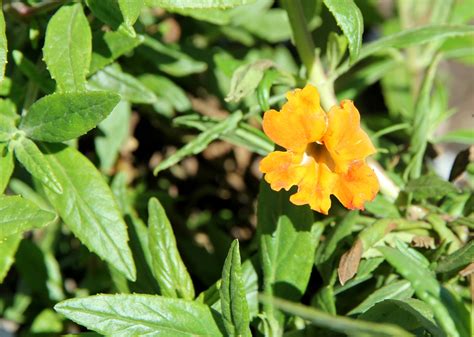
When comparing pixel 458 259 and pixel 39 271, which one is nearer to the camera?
pixel 458 259

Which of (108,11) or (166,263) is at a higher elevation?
(108,11)

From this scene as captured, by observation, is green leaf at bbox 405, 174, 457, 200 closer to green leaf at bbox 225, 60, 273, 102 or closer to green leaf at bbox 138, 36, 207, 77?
green leaf at bbox 225, 60, 273, 102

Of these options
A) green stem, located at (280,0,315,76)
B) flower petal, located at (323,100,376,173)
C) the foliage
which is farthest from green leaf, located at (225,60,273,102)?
flower petal, located at (323,100,376,173)

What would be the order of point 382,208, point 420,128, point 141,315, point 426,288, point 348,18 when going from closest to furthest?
point 426,288
point 141,315
point 348,18
point 382,208
point 420,128

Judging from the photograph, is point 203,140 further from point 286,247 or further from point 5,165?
point 5,165

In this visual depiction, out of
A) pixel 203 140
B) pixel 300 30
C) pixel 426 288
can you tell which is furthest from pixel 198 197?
pixel 426 288

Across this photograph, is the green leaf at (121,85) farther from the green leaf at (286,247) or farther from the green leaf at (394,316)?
the green leaf at (394,316)

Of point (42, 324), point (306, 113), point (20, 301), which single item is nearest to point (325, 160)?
point (306, 113)
